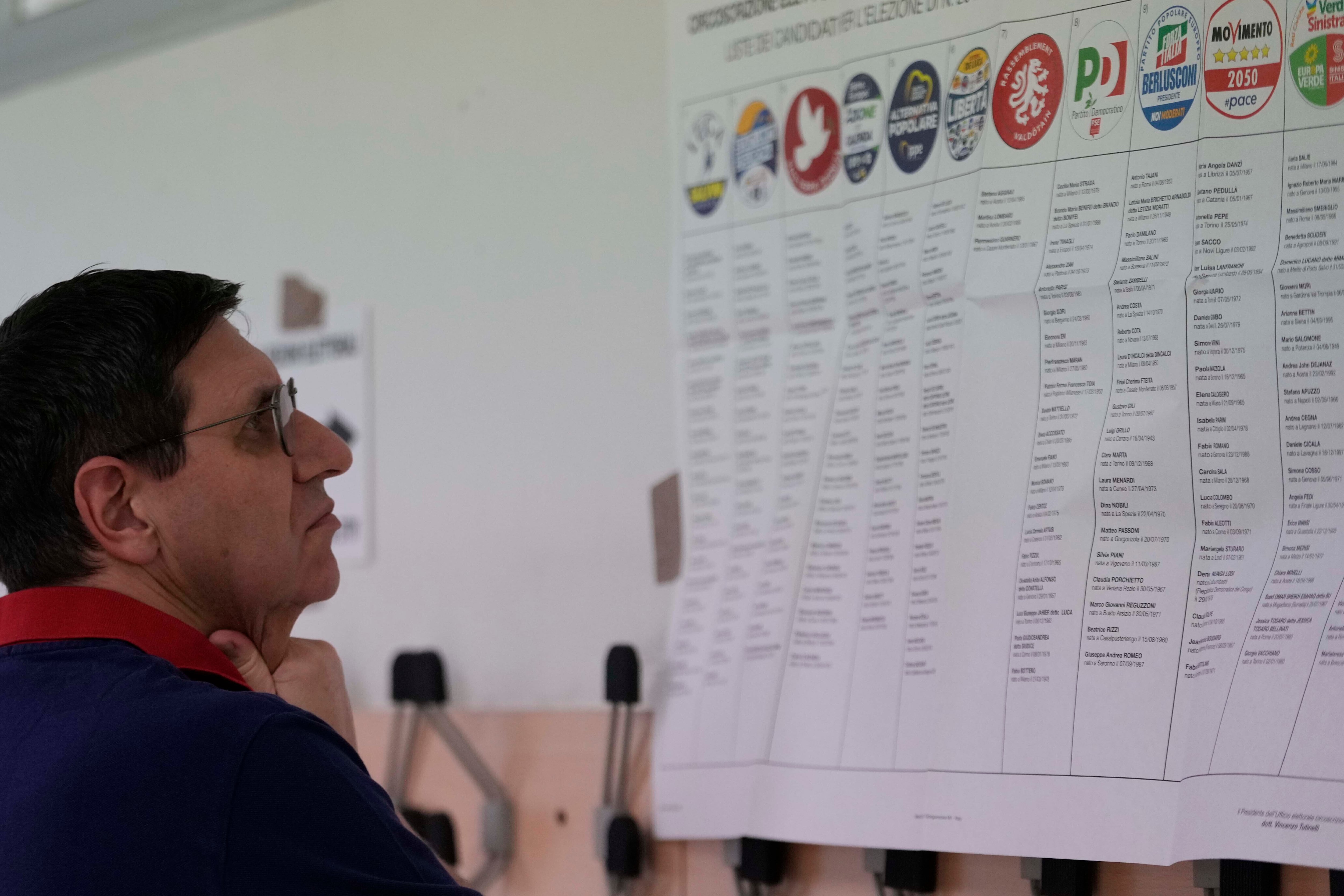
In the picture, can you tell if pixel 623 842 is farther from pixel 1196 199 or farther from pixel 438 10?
pixel 438 10

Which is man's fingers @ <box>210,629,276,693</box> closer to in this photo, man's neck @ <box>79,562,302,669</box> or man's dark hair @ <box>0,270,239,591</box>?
man's neck @ <box>79,562,302,669</box>

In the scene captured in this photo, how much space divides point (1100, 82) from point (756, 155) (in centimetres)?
35

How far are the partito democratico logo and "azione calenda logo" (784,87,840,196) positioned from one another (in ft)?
0.79

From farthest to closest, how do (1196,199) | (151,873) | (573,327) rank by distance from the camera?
(573,327) → (1196,199) → (151,873)

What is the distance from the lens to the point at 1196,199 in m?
1.04

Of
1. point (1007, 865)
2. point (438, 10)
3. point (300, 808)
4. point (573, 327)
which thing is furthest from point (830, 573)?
point (438, 10)

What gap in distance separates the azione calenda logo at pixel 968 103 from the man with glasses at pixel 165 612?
0.61 metres

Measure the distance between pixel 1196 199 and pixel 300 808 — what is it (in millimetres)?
812

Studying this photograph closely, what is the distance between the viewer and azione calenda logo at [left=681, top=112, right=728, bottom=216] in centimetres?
134

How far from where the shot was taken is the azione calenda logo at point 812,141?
49.7 inches

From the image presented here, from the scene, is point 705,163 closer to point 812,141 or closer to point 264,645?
point 812,141

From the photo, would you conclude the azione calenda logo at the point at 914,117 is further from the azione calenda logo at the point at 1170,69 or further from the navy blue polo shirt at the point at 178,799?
the navy blue polo shirt at the point at 178,799

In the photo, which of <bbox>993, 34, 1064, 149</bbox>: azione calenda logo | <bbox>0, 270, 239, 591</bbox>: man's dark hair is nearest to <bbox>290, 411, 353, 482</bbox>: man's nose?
<bbox>0, 270, 239, 591</bbox>: man's dark hair

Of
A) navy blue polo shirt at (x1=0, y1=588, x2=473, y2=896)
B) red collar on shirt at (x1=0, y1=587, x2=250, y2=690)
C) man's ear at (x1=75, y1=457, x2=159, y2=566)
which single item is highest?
man's ear at (x1=75, y1=457, x2=159, y2=566)
